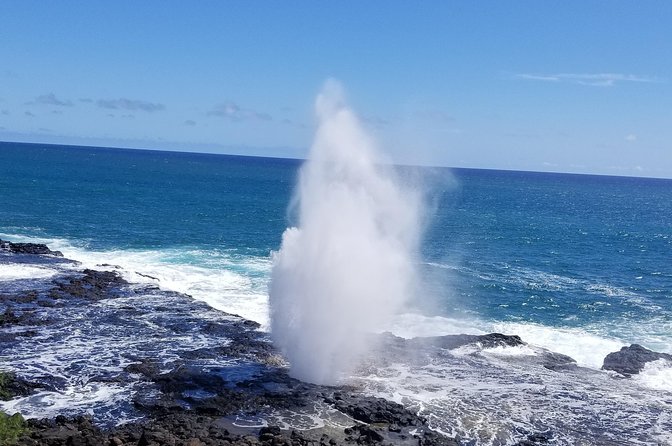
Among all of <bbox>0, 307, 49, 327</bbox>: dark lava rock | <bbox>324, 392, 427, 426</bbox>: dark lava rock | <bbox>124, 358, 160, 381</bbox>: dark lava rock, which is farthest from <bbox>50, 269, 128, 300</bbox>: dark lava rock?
<bbox>324, 392, 427, 426</bbox>: dark lava rock

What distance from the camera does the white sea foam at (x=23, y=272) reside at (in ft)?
146

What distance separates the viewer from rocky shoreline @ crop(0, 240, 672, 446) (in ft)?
75.5

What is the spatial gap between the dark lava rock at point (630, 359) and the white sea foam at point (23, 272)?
37517 mm

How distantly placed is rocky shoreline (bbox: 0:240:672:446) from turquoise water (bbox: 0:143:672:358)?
15.9ft

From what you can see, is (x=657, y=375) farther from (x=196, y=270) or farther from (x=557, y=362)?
(x=196, y=270)

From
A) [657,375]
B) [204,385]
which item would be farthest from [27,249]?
[657,375]

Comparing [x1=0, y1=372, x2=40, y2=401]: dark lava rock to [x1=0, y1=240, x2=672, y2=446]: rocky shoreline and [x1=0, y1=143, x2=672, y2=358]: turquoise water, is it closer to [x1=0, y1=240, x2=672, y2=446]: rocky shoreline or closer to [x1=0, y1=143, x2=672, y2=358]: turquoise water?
[x1=0, y1=240, x2=672, y2=446]: rocky shoreline

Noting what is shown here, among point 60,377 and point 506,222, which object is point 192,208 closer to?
point 506,222

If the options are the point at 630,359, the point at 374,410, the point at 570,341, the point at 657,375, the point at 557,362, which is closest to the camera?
the point at 374,410

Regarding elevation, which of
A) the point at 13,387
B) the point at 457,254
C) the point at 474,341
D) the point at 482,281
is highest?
the point at 457,254

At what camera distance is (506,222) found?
98625 mm

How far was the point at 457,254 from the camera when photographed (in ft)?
221

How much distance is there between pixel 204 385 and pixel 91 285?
19379mm

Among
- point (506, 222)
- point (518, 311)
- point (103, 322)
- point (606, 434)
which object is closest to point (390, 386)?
point (606, 434)
